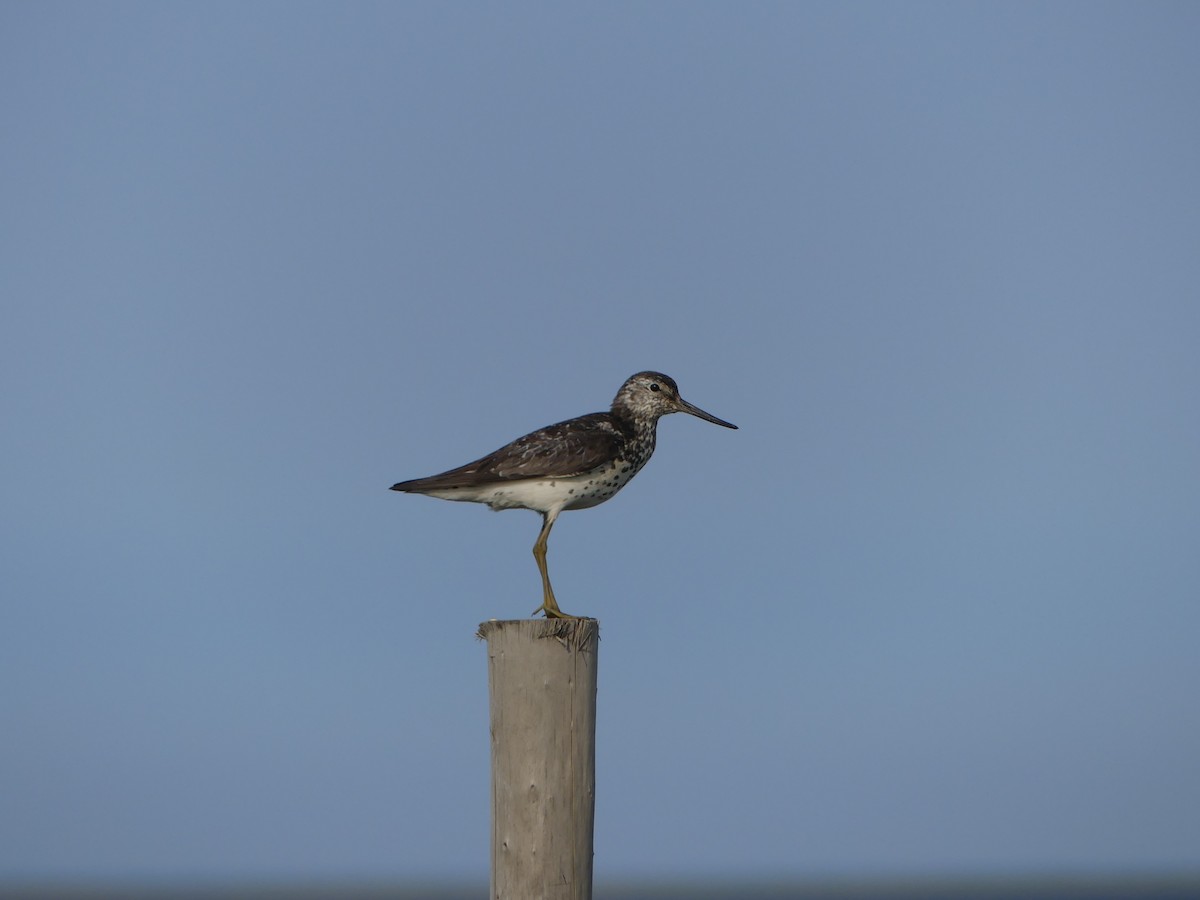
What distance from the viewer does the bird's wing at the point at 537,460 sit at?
11.7 meters

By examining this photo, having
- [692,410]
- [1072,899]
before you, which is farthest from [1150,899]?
[692,410]

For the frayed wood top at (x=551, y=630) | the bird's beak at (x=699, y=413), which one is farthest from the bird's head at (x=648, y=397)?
the frayed wood top at (x=551, y=630)

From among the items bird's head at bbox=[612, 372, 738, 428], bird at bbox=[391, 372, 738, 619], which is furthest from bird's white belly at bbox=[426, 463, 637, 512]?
bird's head at bbox=[612, 372, 738, 428]

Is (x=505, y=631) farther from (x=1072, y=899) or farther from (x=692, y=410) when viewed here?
(x=1072, y=899)

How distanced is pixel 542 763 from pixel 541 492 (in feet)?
13.1

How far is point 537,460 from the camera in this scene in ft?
38.5

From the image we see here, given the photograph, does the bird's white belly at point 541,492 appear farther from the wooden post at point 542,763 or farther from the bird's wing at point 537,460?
the wooden post at point 542,763

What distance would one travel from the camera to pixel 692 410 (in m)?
13.3

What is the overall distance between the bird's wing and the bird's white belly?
6cm

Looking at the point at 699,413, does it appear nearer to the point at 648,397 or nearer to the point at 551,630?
the point at 648,397

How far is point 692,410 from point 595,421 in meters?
1.24

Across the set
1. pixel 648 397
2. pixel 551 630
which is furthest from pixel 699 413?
pixel 551 630

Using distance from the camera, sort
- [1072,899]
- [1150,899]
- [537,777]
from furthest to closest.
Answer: [1072,899]
[1150,899]
[537,777]

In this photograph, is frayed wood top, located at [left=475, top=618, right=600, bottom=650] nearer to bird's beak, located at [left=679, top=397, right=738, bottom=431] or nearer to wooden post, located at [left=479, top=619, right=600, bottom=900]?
wooden post, located at [left=479, top=619, right=600, bottom=900]
